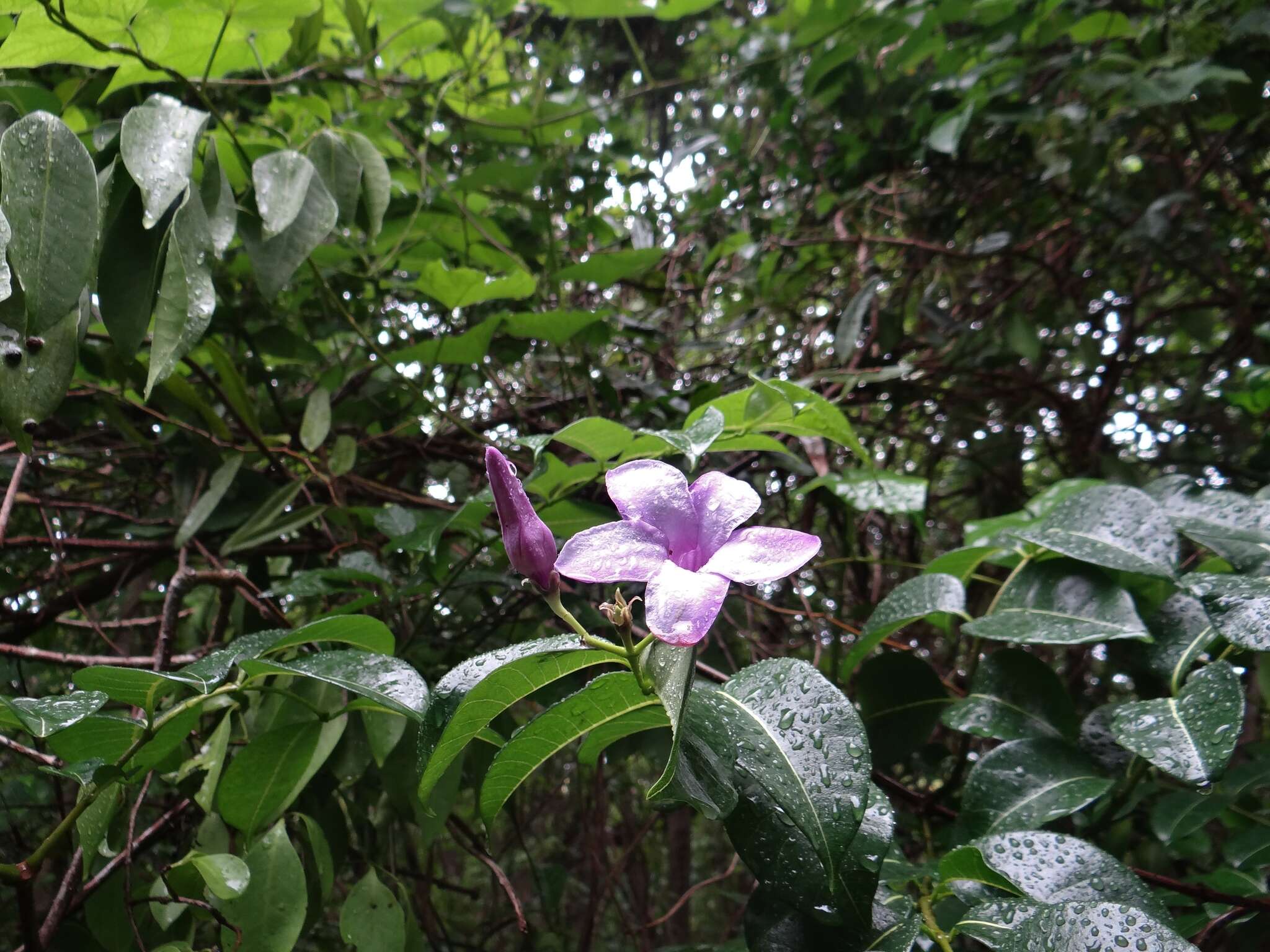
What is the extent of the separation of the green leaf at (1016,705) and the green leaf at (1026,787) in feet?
0.05

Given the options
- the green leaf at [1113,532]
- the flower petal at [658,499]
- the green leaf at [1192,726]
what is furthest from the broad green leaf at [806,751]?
the green leaf at [1113,532]

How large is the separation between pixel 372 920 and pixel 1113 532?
762 mm

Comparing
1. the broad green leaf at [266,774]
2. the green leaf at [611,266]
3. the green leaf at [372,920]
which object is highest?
the green leaf at [611,266]

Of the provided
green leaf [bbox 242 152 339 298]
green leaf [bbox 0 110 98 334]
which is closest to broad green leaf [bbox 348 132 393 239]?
green leaf [bbox 242 152 339 298]

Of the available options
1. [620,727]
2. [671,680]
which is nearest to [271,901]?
[620,727]

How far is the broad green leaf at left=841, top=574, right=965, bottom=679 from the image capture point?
720 millimetres

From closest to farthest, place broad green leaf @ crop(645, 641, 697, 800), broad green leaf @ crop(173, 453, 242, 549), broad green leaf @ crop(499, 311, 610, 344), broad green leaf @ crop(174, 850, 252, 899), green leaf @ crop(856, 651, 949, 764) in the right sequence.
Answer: broad green leaf @ crop(645, 641, 697, 800)
broad green leaf @ crop(174, 850, 252, 899)
green leaf @ crop(856, 651, 949, 764)
broad green leaf @ crop(173, 453, 242, 549)
broad green leaf @ crop(499, 311, 610, 344)

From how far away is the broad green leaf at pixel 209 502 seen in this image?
36.1 inches

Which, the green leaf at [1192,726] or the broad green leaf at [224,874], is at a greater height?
the green leaf at [1192,726]

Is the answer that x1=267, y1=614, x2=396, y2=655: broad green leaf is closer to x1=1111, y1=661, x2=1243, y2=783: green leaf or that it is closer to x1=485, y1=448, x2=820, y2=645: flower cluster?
x1=485, y1=448, x2=820, y2=645: flower cluster

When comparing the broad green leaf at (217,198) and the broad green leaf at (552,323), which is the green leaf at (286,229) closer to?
the broad green leaf at (217,198)

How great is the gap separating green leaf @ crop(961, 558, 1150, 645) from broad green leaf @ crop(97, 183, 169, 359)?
74cm

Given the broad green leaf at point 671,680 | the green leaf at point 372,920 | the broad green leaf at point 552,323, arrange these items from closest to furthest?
the broad green leaf at point 671,680, the green leaf at point 372,920, the broad green leaf at point 552,323

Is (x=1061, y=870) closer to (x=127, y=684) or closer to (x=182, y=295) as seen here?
(x=127, y=684)
